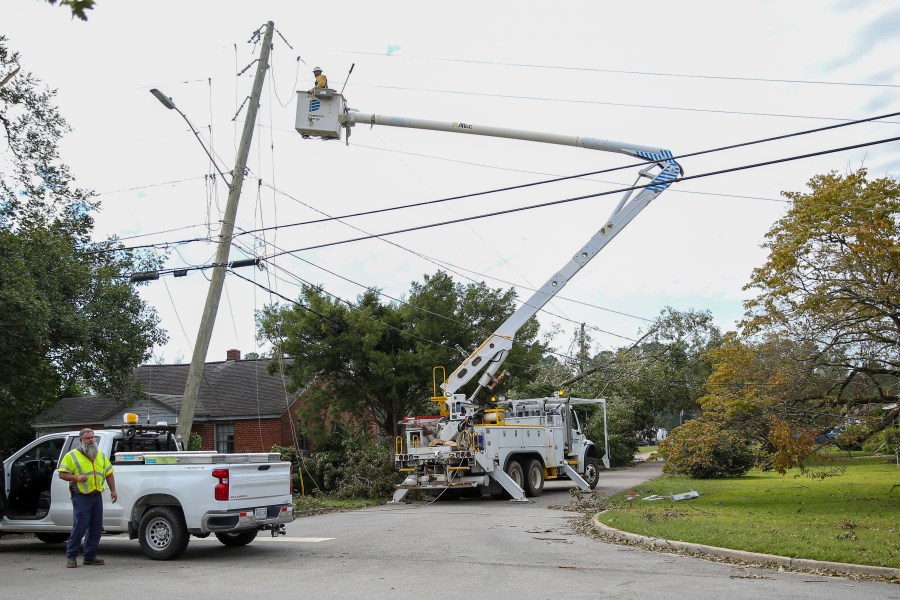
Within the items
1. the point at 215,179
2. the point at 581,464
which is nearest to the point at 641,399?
the point at 581,464

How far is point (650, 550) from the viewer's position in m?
10.8

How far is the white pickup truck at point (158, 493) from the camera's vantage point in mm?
10336

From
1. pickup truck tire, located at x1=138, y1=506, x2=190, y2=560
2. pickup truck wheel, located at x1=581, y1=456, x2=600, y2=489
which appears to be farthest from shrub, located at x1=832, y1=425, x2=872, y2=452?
pickup truck tire, located at x1=138, y1=506, x2=190, y2=560

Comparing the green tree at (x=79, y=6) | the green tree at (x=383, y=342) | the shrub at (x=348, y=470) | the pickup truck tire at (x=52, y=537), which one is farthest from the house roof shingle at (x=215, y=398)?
the green tree at (x=79, y=6)

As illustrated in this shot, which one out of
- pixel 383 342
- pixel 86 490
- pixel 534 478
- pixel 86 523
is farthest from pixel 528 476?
pixel 86 490

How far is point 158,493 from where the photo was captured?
1058 centimetres

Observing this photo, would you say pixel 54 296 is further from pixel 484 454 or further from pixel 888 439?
pixel 888 439

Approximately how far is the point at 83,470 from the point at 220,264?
5324mm

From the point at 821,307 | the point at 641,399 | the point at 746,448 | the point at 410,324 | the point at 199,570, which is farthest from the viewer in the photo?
the point at 641,399

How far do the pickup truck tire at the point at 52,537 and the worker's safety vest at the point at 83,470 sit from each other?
2782 mm

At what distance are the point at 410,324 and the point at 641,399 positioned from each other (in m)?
20.7

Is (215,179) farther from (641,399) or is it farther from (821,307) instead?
(641,399)

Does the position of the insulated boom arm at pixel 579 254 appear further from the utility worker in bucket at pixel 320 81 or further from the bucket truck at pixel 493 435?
the utility worker in bucket at pixel 320 81

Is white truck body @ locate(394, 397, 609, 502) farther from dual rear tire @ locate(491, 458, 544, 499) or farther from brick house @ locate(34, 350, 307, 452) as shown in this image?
brick house @ locate(34, 350, 307, 452)
